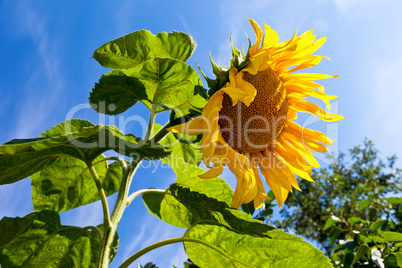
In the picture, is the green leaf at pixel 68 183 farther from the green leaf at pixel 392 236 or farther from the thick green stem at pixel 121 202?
the green leaf at pixel 392 236

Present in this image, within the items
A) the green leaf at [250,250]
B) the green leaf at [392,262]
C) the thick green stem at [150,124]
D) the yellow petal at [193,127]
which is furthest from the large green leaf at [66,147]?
the green leaf at [392,262]

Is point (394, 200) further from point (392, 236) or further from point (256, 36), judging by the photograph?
point (256, 36)

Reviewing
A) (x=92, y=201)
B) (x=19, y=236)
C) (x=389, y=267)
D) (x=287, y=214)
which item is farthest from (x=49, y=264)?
(x=287, y=214)

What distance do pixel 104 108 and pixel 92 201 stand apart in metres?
0.74

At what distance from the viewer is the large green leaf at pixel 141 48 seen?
64.1 inches

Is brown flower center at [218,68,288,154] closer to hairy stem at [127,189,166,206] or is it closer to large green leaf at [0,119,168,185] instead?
large green leaf at [0,119,168,185]

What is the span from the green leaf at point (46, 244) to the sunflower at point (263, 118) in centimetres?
82

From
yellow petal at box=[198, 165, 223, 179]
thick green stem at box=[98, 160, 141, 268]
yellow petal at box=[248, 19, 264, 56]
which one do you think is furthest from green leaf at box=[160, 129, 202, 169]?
yellow petal at box=[248, 19, 264, 56]

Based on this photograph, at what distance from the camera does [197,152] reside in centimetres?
192

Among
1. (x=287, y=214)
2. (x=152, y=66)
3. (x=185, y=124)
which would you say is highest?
(x=287, y=214)

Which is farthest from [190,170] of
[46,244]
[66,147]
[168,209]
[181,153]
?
[46,244]

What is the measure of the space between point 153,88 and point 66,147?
443mm

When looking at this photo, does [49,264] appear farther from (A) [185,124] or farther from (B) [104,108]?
(A) [185,124]

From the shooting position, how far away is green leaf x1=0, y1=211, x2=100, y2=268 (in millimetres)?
1825
